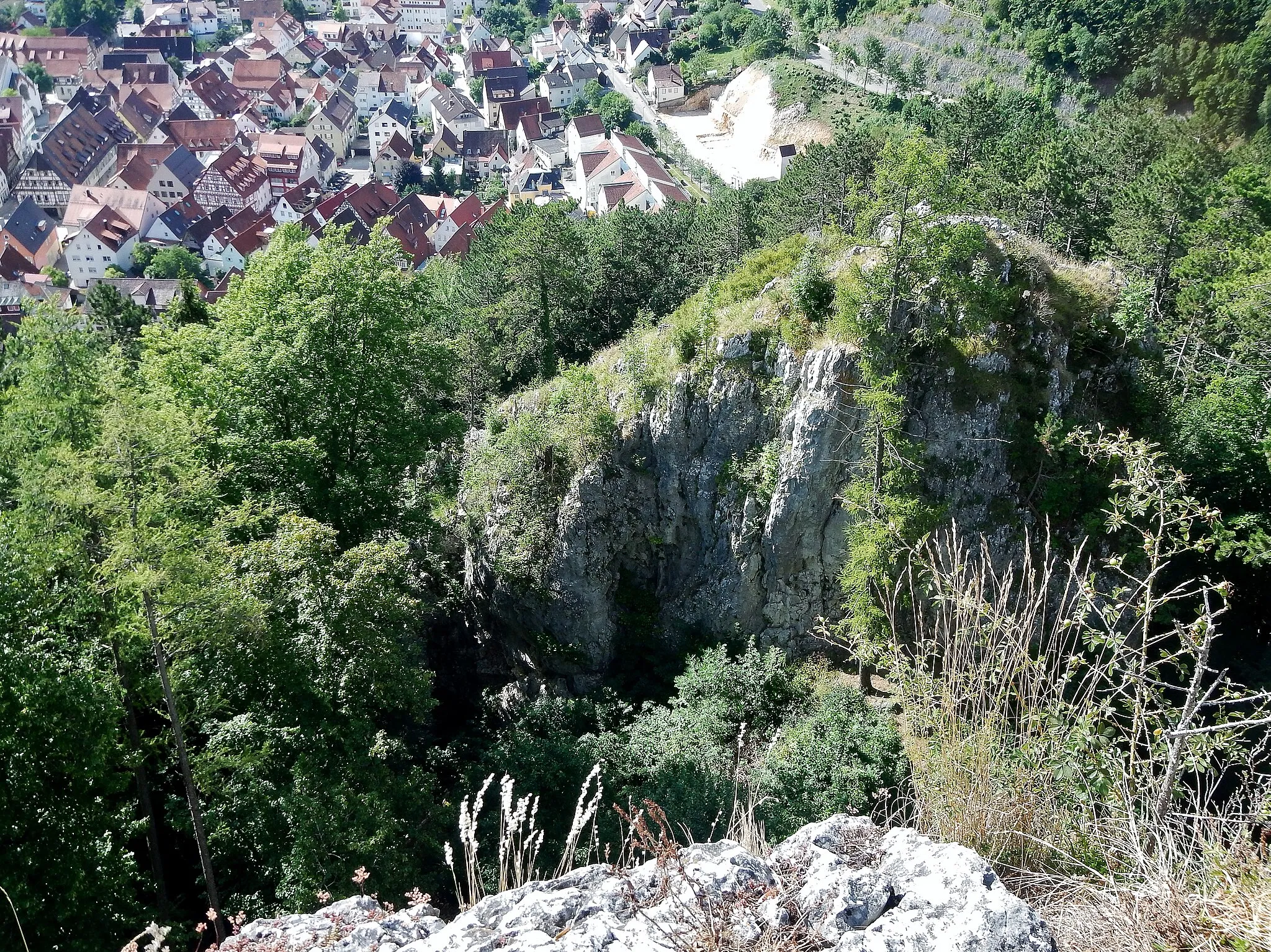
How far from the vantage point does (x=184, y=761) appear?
10.8 metres

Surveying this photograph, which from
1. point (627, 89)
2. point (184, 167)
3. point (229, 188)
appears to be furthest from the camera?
point (627, 89)

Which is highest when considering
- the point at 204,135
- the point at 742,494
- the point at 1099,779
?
the point at 204,135

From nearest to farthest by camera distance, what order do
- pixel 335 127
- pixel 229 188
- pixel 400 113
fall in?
1. pixel 229 188
2. pixel 335 127
3. pixel 400 113

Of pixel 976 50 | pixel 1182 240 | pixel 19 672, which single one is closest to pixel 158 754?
pixel 19 672

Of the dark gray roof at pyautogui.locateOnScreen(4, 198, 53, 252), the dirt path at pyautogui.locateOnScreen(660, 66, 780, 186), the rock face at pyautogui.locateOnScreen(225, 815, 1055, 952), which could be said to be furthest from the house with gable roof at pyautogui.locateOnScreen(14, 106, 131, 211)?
the rock face at pyautogui.locateOnScreen(225, 815, 1055, 952)

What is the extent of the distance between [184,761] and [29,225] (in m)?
87.2

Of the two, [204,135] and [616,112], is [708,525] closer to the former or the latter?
[616,112]

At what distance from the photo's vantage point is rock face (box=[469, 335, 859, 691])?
55.3 feet

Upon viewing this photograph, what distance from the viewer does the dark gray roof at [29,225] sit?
77.6 m

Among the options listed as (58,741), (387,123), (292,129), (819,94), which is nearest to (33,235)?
(292,129)

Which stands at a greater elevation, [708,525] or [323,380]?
[323,380]

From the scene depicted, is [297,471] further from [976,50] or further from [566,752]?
[976,50]

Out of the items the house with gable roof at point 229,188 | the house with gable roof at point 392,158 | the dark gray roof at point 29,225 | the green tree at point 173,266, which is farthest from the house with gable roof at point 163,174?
the house with gable roof at point 392,158

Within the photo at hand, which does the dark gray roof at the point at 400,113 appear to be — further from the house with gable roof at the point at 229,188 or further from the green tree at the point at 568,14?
the green tree at the point at 568,14
